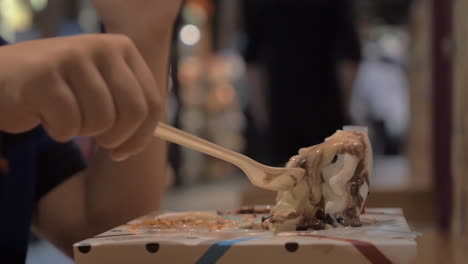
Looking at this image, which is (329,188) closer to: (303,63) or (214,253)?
(214,253)

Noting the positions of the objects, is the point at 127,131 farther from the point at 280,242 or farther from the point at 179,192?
the point at 179,192

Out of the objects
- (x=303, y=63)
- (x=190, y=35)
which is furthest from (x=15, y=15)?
(x=190, y=35)

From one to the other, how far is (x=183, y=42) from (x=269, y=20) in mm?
5833

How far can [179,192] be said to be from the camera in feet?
26.3

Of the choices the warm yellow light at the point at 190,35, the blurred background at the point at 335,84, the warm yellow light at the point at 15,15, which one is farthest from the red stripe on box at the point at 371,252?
the warm yellow light at the point at 190,35

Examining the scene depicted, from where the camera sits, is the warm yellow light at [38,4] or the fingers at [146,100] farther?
the warm yellow light at [38,4]

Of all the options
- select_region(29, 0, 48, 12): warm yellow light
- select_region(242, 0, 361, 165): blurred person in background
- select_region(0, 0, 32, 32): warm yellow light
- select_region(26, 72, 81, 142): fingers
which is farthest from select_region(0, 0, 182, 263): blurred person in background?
select_region(29, 0, 48, 12): warm yellow light

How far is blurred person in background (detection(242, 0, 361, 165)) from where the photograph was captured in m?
2.94

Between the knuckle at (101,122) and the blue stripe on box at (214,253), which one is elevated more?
the knuckle at (101,122)

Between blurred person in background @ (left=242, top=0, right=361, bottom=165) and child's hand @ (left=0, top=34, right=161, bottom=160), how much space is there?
7.22 ft

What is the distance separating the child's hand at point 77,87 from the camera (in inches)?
25.0

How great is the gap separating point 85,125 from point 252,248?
0.19 m

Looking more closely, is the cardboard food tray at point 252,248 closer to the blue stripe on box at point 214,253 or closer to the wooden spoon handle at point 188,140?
the blue stripe on box at point 214,253

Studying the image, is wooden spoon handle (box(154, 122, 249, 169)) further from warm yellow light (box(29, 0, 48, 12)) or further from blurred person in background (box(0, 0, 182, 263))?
warm yellow light (box(29, 0, 48, 12))
